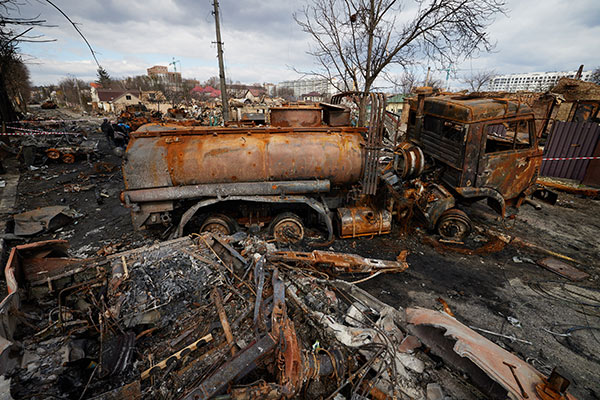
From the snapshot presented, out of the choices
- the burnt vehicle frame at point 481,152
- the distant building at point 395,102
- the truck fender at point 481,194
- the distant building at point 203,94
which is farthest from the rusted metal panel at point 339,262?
the distant building at point 203,94

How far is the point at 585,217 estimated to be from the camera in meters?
6.88

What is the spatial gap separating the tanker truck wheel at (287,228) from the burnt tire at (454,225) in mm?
3240

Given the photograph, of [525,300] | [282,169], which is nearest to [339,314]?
[282,169]

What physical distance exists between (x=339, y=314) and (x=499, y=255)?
4.27m

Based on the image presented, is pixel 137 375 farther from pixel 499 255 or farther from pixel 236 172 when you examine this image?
pixel 499 255

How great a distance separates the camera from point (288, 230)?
18.1 feet

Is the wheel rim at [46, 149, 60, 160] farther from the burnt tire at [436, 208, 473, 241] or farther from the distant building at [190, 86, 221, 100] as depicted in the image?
the distant building at [190, 86, 221, 100]

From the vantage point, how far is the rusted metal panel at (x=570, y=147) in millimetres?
8695

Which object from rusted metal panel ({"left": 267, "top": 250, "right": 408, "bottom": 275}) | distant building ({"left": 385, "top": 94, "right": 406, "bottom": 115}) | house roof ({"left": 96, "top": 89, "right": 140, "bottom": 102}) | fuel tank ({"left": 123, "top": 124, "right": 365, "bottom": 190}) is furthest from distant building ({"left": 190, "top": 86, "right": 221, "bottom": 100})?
rusted metal panel ({"left": 267, "top": 250, "right": 408, "bottom": 275})

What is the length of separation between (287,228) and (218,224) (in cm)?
147

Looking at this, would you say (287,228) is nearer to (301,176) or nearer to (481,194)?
(301,176)

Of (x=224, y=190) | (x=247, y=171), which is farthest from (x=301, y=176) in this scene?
(x=224, y=190)

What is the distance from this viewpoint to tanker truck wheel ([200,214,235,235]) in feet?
17.1

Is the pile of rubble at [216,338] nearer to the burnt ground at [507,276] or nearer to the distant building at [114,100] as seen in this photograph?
the burnt ground at [507,276]
